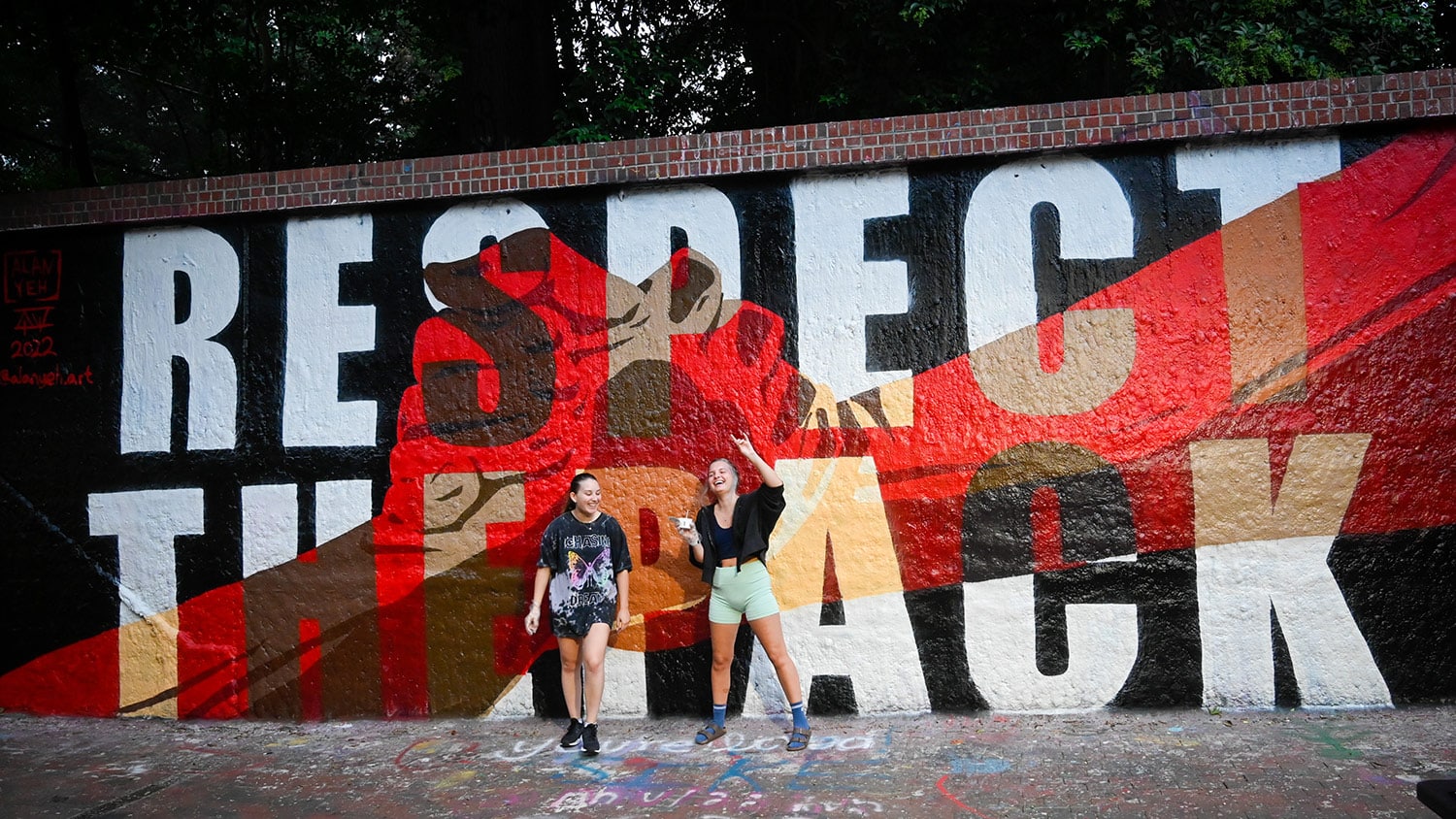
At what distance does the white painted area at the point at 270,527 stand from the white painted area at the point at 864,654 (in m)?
3.37

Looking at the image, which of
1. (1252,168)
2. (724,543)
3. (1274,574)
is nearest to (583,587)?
(724,543)

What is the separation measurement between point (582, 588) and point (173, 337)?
12.1 feet

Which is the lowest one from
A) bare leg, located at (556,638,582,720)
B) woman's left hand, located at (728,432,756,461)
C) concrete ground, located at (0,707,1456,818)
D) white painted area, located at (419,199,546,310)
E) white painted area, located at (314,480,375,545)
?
concrete ground, located at (0,707,1456,818)

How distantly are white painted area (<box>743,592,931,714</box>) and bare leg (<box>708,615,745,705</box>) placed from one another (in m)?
0.44

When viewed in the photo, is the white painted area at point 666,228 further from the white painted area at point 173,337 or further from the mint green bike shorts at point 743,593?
the white painted area at point 173,337

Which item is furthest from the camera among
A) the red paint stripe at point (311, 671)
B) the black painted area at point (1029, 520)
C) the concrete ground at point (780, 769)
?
the red paint stripe at point (311, 671)

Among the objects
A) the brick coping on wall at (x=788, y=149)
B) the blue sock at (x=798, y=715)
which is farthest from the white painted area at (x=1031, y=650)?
the brick coping on wall at (x=788, y=149)

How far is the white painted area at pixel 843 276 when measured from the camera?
6.27 m

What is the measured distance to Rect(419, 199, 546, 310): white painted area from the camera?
6.68 m

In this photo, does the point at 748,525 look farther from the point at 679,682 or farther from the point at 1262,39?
the point at 1262,39

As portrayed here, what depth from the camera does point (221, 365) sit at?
6926 mm

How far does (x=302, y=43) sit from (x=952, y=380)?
13.8 m

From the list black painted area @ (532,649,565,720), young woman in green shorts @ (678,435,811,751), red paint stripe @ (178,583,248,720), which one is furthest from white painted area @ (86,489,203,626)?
young woman in green shorts @ (678,435,811,751)

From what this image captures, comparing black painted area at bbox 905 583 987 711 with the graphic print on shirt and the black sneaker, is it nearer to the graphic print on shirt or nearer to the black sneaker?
the graphic print on shirt
